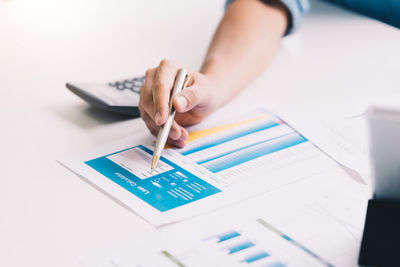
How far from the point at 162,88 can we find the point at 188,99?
0.13ft

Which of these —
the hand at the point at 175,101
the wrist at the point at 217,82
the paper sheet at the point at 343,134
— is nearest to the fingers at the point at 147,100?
the hand at the point at 175,101

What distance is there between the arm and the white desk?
4 cm

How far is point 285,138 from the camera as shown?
83 centimetres

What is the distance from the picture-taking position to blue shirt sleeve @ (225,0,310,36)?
1160 mm

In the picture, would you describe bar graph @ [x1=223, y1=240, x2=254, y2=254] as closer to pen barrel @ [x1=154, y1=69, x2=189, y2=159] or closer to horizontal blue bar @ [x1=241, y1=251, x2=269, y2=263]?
horizontal blue bar @ [x1=241, y1=251, x2=269, y2=263]

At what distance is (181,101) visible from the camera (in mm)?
805

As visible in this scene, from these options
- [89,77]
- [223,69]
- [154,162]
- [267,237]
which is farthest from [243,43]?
[267,237]

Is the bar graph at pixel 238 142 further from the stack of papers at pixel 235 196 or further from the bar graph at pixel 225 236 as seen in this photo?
the bar graph at pixel 225 236

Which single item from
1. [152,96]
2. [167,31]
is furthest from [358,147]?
[167,31]

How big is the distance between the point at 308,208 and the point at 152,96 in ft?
0.97

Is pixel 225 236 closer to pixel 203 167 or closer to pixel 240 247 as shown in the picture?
pixel 240 247

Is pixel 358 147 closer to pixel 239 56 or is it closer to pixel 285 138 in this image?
pixel 285 138

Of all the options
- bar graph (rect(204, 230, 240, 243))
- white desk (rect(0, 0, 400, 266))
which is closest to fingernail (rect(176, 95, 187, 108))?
white desk (rect(0, 0, 400, 266))

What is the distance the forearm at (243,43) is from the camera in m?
1.00
